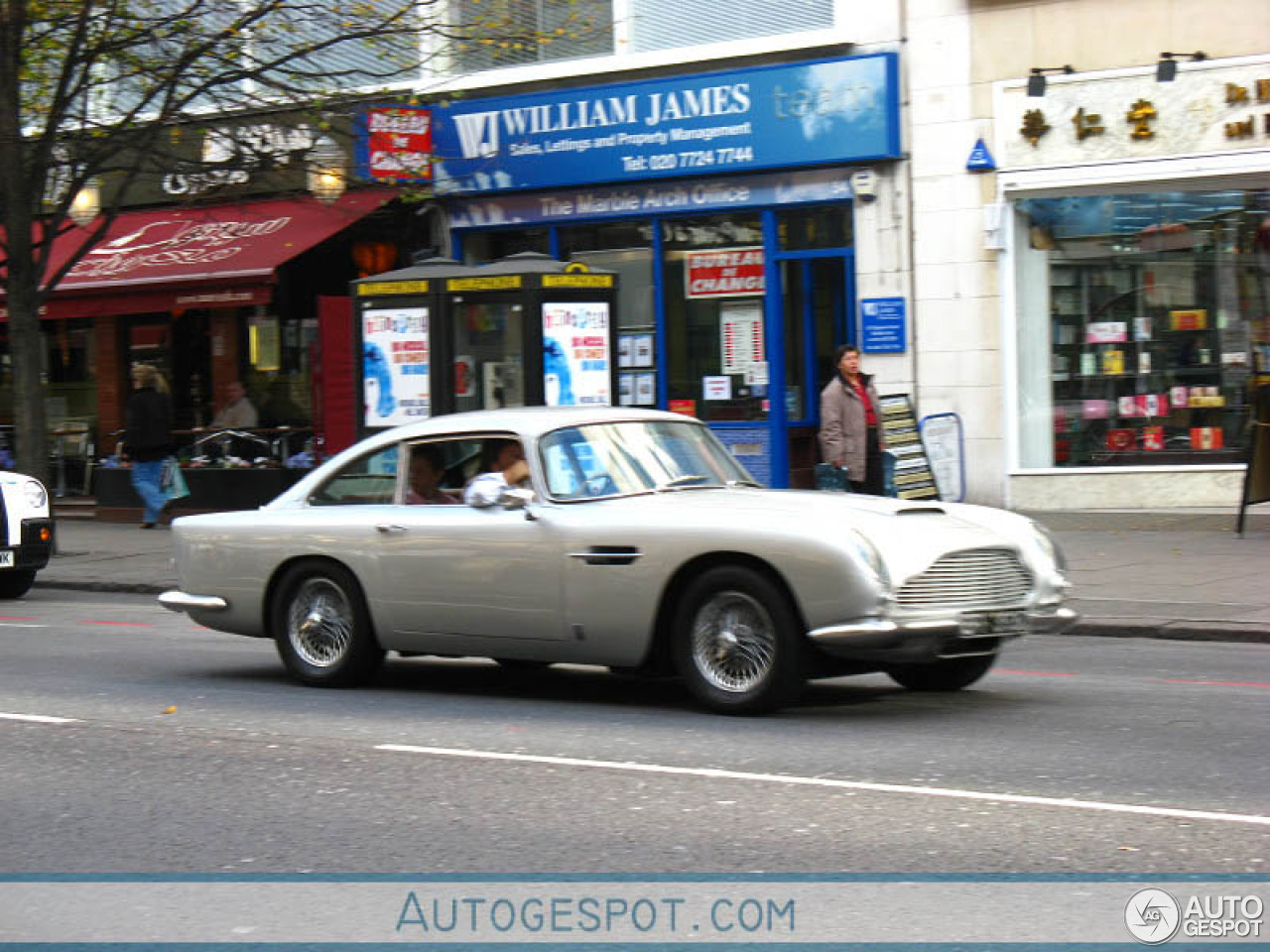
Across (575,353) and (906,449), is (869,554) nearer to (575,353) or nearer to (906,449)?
(575,353)

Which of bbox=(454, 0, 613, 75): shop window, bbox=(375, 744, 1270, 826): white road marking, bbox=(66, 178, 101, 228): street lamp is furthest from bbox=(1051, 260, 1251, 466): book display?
bbox=(66, 178, 101, 228): street lamp

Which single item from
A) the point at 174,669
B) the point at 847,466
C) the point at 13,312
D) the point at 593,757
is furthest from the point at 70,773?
the point at 13,312

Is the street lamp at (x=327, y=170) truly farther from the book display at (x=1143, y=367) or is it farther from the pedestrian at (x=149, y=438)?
the book display at (x=1143, y=367)

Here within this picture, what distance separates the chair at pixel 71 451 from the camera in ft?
78.4

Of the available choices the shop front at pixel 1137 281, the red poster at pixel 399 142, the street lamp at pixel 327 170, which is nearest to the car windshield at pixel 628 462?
the shop front at pixel 1137 281

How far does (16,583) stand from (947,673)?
9.69 metres

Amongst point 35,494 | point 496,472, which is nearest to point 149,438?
point 35,494

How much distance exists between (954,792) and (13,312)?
46.0 ft

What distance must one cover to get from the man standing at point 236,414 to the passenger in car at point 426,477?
13055 millimetres

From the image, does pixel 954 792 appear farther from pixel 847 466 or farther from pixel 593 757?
pixel 847 466

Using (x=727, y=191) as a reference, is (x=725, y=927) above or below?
below

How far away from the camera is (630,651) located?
839cm

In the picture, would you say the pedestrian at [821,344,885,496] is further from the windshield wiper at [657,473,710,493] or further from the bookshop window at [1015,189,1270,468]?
the windshield wiper at [657,473,710,493]

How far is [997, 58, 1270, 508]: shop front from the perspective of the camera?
17.2 meters
